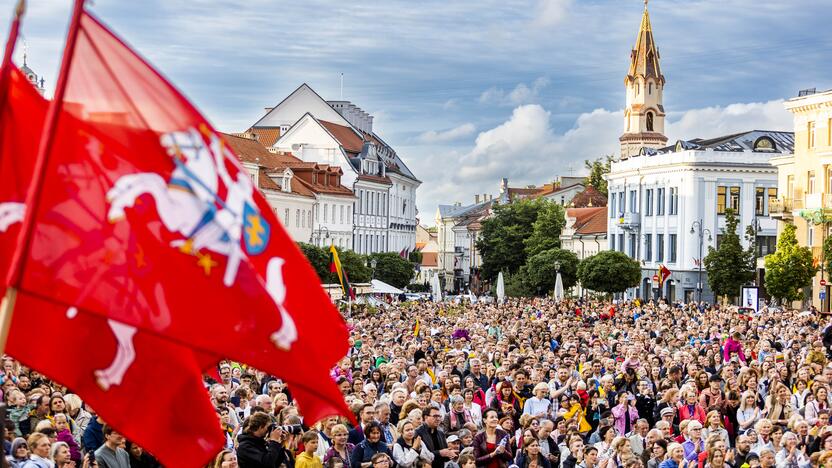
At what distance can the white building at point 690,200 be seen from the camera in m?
87.1

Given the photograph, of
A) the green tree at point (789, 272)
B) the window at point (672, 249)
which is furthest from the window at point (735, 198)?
the green tree at point (789, 272)

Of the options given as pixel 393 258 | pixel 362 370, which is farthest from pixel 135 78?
pixel 393 258

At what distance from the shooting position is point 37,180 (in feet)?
18.2

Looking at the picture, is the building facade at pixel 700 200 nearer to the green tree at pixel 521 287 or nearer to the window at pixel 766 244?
the window at pixel 766 244

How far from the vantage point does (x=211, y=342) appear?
242 inches

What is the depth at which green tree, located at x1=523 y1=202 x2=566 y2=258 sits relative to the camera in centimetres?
10874

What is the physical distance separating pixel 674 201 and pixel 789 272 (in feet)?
104

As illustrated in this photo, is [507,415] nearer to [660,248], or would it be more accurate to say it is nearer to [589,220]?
[660,248]

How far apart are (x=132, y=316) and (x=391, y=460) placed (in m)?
6.46

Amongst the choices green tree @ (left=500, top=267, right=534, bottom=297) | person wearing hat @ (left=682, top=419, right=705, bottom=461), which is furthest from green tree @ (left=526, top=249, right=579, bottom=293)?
person wearing hat @ (left=682, top=419, right=705, bottom=461)

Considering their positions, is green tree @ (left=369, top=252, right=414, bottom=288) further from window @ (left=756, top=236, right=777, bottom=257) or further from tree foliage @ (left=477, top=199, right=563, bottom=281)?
window @ (left=756, top=236, right=777, bottom=257)

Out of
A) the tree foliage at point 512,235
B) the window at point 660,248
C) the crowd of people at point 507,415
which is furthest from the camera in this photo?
the tree foliage at point 512,235

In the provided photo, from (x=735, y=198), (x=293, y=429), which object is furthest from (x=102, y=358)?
(x=735, y=198)

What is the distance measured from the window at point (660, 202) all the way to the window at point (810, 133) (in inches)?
A: 909
